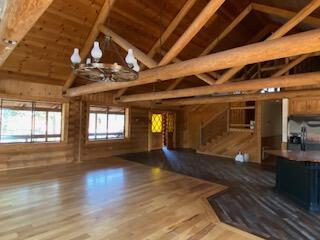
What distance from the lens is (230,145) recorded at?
9.34 metres

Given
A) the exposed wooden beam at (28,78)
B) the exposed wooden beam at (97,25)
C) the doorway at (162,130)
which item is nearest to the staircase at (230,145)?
the doorway at (162,130)

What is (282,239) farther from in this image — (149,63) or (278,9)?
(278,9)

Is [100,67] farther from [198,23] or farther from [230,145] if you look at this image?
[230,145]

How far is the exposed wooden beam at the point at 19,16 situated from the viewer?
195cm

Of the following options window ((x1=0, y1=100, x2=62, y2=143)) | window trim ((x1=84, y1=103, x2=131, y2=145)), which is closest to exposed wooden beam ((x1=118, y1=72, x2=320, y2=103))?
window trim ((x1=84, y1=103, x2=131, y2=145))

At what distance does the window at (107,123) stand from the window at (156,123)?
1.86 m

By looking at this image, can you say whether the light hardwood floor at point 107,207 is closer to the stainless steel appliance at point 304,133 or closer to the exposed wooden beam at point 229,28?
the stainless steel appliance at point 304,133

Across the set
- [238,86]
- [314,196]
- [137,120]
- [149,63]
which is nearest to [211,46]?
[238,86]

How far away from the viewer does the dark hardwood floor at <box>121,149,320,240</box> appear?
10.3ft

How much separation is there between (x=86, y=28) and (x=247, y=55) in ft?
13.8

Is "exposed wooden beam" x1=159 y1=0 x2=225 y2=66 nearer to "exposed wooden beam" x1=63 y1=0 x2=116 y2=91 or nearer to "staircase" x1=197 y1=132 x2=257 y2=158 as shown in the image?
"exposed wooden beam" x1=63 y1=0 x2=116 y2=91

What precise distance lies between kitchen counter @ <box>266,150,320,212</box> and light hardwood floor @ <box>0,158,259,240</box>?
1.34 m

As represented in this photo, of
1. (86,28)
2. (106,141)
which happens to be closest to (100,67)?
(86,28)

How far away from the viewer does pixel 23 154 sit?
680cm
